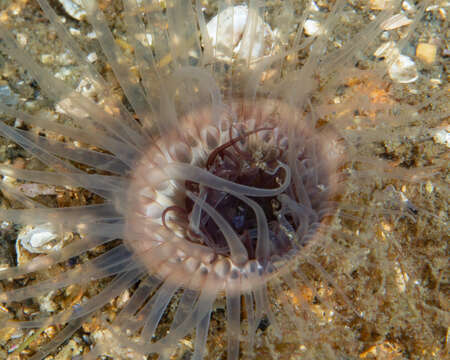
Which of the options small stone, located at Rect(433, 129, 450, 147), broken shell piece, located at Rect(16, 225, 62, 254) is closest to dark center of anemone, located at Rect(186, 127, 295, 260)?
broken shell piece, located at Rect(16, 225, 62, 254)

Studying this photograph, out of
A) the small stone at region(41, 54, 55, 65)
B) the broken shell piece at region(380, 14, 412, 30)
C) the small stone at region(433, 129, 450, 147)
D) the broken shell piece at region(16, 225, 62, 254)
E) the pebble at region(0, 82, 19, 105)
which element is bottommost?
the small stone at region(433, 129, 450, 147)

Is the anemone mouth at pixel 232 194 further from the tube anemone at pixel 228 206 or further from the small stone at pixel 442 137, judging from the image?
the small stone at pixel 442 137

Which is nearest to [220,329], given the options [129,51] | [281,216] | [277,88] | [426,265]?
[281,216]

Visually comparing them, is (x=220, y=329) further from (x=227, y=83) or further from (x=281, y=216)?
(x=227, y=83)

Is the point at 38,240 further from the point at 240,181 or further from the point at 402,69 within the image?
the point at 402,69

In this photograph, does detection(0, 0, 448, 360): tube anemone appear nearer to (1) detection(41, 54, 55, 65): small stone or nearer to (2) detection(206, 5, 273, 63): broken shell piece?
(2) detection(206, 5, 273, 63): broken shell piece

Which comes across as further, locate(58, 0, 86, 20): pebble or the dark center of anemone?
locate(58, 0, 86, 20): pebble

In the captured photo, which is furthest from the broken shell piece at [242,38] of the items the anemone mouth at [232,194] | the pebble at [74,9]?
the pebble at [74,9]

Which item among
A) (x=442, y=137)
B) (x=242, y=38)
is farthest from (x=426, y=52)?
(x=242, y=38)
